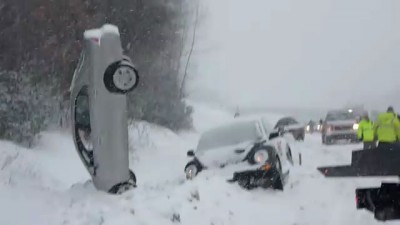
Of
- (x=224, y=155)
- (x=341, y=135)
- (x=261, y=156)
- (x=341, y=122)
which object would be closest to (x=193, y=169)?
(x=224, y=155)

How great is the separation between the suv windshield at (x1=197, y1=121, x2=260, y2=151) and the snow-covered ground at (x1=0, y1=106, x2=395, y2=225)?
1.35 m

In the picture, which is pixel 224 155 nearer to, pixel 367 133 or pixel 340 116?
pixel 367 133

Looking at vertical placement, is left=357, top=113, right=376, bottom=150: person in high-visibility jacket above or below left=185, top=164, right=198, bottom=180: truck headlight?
below

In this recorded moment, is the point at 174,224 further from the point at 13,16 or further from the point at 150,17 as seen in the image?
the point at 150,17

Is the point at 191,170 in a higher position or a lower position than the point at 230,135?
lower

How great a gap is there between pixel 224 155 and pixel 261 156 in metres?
0.76

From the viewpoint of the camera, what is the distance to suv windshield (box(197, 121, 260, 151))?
12602mm

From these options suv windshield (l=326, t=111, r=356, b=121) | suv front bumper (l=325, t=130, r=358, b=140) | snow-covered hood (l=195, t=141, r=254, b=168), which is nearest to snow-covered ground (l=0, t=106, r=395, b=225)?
snow-covered hood (l=195, t=141, r=254, b=168)

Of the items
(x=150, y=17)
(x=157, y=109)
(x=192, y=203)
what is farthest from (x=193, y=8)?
(x=192, y=203)

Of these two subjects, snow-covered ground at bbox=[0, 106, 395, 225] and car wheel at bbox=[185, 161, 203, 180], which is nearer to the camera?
snow-covered ground at bbox=[0, 106, 395, 225]

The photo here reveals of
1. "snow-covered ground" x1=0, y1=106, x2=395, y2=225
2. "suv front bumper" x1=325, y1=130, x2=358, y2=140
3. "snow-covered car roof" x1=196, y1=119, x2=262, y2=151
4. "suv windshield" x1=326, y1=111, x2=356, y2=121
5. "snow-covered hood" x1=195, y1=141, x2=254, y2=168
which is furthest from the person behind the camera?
"suv windshield" x1=326, y1=111, x2=356, y2=121

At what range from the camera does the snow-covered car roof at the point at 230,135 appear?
1259 cm

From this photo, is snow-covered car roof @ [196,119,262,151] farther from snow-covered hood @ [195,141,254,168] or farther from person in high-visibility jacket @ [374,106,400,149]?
person in high-visibility jacket @ [374,106,400,149]

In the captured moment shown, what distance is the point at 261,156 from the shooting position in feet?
37.5
